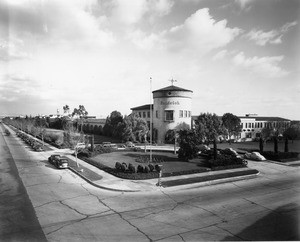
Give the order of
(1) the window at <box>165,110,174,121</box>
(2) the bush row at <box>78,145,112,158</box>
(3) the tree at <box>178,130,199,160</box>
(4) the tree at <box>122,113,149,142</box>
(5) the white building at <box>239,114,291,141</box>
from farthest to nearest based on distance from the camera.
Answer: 1. (5) the white building at <box>239,114,291,141</box>
2. (1) the window at <box>165,110,174,121</box>
3. (4) the tree at <box>122,113,149,142</box>
4. (2) the bush row at <box>78,145,112,158</box>
5. (3) the tree at <box>178,130,199,160</box>

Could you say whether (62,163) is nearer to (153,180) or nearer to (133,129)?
(153,180)

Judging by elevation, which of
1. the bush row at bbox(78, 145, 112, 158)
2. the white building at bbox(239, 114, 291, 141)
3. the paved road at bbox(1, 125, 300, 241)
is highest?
the white building at bbox(239, 114, 291, 141)

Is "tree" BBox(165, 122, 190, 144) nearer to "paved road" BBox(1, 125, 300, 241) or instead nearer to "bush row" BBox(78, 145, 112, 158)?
"bush row" BBox(78, 145, 112, 158)

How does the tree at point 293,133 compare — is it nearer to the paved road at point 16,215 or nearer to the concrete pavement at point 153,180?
the concrete pavement at point 153,180

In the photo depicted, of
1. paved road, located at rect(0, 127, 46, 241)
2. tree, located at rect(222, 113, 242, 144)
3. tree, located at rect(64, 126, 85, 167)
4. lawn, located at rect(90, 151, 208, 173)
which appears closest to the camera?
paved road, located at rect(0, 127, 46, 241)

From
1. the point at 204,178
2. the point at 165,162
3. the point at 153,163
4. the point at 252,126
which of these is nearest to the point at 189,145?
the point at 165,162

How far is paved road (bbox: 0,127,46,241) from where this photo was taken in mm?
11914

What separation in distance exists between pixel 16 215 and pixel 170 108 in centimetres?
4227

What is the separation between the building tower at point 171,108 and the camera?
53.8m

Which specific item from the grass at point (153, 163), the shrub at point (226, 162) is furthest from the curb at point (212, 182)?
the shrub at point (226, 162)

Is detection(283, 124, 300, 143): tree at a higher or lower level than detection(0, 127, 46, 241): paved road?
higher

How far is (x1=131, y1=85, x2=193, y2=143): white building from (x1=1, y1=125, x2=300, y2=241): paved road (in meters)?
31.4

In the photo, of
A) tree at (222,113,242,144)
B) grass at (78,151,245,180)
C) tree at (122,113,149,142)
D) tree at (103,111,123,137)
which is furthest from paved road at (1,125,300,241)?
tree at (222,113,242,144)

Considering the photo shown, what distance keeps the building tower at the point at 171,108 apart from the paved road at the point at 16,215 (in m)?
35.4
